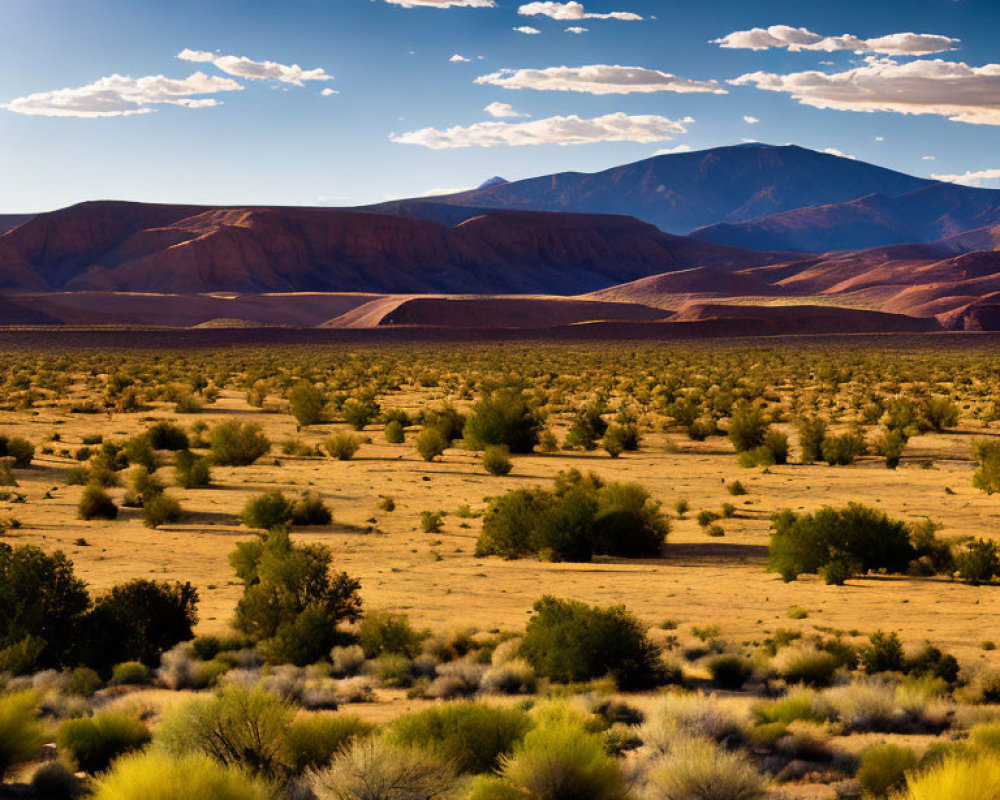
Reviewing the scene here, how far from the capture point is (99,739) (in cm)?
823

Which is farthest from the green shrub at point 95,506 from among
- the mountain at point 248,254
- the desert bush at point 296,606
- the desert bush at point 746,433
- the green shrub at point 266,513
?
the mountain at point 248,254

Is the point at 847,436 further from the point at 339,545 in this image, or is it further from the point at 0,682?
the point at 0,682

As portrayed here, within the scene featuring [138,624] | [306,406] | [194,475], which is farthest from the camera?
[306,406]

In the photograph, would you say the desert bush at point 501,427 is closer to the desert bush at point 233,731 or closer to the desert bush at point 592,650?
the desert bush at point 592,650

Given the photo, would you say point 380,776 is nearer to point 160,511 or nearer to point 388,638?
point 388,638

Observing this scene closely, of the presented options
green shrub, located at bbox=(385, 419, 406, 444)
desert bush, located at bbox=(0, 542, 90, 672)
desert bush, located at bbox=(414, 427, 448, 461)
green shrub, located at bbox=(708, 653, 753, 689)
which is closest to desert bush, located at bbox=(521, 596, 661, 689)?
green shrub, located at bbox=(708, 653, 753, 689)

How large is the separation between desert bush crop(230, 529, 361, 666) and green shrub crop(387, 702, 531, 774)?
341 cm

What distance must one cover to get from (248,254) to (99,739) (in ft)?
548

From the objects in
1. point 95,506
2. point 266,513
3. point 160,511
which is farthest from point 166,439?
point 266,513

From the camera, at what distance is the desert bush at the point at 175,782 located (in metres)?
5.69

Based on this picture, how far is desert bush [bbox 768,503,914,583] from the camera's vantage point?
15.1 meters

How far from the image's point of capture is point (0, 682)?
9766 millimetres

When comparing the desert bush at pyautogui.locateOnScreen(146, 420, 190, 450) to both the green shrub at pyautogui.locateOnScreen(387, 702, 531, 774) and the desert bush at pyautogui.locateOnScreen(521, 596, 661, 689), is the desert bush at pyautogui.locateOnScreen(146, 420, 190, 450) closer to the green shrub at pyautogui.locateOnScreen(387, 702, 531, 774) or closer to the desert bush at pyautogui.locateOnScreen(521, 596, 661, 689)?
the desert bush at pyautogui.locateOnScreen(521, 596, 661, 689)

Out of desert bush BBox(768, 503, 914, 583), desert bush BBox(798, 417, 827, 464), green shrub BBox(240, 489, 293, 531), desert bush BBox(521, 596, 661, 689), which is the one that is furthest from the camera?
desert bush BBox(798, 417, 827, 464)
